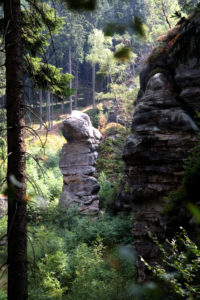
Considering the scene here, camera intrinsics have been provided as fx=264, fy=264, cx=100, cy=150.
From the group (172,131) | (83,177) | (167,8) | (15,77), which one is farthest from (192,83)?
(167,8)

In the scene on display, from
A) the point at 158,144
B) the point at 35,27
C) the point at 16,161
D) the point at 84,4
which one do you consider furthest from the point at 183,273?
the point at 158,144

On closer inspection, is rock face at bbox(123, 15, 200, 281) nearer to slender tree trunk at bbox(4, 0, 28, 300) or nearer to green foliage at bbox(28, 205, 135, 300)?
green foliage at bbox(28, 205, 135, 300)

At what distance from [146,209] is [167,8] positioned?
22.2m

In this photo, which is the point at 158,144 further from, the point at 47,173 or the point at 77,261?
the point at 47,173

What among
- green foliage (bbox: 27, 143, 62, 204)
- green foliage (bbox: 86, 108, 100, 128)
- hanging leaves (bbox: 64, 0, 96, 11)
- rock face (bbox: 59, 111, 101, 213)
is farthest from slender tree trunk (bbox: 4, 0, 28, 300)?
green foliage (bbox: 86, 108, 100, 128)

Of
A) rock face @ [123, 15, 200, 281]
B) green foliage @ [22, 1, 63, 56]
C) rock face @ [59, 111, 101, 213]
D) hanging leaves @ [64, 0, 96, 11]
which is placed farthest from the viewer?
rock face @ [59, 111, 101, 213]

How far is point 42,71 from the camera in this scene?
16.7 feet

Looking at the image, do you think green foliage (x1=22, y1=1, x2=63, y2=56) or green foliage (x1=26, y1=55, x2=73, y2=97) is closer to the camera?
green foliage (x1=22, y1=1, x2=63, y2=56)

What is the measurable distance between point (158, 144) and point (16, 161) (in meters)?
4.69

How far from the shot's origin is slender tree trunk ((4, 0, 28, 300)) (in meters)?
3.66

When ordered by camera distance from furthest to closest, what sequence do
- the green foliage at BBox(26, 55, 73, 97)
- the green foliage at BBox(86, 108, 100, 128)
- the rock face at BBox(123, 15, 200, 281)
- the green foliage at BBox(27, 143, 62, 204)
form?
the green foliage at BBox(86, 108, 100, 128)
the green foliage at BBox(27, 143, 62, 204)
the rock face at BBox(123, 15, 200, 281)
the green foliage at BBox(26, 55, 73, 97)

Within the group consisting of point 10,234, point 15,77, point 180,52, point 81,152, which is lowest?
point 81,152

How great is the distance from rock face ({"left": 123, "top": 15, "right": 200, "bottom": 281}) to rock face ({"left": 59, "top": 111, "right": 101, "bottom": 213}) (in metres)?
8.59

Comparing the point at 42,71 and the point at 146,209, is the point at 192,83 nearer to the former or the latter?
the point at 146,209
